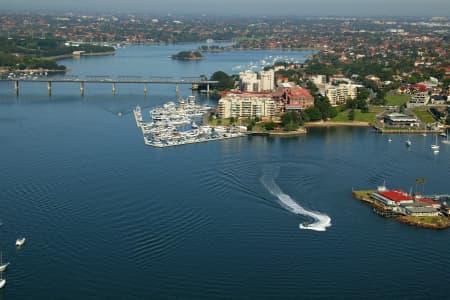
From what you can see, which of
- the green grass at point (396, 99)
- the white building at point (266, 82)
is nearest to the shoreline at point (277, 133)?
the green grass at point (396, 99)

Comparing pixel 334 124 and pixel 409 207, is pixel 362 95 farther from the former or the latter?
pixel 409 207

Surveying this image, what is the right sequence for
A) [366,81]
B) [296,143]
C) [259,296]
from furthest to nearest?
1. [366,81]
2. [296,143]
3. [259,296]

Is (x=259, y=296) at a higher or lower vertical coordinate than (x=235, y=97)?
lower

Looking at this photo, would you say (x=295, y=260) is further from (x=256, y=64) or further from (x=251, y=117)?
(x=256, y=64)

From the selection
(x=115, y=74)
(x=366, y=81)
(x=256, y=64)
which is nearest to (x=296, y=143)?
(x=366, y=81)

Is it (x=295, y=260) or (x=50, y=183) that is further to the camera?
(x=50, y=183)

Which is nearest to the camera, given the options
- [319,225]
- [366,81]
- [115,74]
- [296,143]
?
[319,225]
